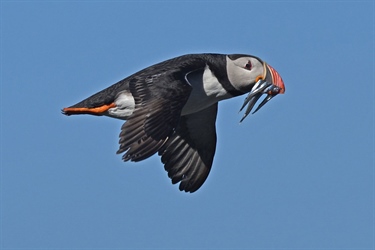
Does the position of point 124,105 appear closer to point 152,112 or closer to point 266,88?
point 152,112

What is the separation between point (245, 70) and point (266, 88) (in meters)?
0.47

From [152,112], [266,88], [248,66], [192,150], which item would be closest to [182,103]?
[152,112]

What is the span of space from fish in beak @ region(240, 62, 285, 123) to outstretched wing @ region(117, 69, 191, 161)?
4.83ft

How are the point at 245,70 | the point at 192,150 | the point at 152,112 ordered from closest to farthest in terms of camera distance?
the point at 152,112, the point at 245,70, the point at 192,150

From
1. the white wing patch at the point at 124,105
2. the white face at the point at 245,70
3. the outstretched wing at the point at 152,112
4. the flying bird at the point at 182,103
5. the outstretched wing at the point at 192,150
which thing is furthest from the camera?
the outstretched wing at the point at 192,150

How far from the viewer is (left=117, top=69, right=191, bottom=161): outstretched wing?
2075 cm

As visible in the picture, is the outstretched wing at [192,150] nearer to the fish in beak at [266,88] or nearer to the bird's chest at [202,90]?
the bird's chest at [202,90]

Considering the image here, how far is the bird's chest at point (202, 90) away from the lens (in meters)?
23.2

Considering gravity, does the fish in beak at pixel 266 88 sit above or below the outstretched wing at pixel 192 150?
above

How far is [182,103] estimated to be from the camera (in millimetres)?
21656

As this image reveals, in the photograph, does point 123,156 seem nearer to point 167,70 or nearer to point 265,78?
point 167,70

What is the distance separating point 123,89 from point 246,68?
2174mm

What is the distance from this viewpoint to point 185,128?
2528cm

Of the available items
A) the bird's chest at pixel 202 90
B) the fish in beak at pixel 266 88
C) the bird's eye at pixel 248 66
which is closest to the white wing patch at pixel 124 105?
the bird's chest at pixel 202 90
